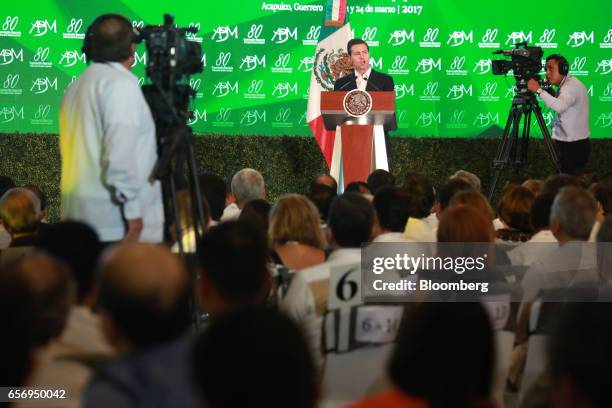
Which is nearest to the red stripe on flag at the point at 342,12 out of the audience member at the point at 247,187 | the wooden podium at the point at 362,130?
the wooden podium at the point at 362,130

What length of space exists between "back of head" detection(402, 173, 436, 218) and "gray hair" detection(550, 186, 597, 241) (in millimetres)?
1161

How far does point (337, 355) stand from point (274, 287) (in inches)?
34.9

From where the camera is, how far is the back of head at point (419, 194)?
5.08 m

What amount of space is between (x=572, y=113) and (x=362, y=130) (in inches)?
83.8

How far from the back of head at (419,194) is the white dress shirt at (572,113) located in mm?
3726

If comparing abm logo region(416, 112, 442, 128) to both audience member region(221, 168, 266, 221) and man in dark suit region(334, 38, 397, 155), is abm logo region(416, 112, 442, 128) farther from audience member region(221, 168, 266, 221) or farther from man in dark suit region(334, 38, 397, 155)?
audience member region(221, 168, 266, 221)

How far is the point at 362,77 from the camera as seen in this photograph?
9.02 meters

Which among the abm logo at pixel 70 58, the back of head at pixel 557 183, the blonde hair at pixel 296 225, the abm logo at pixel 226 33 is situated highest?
the abm logo at pixel 226 33

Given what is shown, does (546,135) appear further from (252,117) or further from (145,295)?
(145,295)

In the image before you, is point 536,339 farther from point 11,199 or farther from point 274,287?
point 11,199

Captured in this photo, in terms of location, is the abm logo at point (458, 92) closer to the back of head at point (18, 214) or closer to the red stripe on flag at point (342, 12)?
the red stripe on flag at point (342, 12)

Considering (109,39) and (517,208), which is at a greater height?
(109,39)

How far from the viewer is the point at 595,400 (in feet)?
5.69

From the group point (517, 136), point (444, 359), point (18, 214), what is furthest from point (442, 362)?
point (517, 136)
